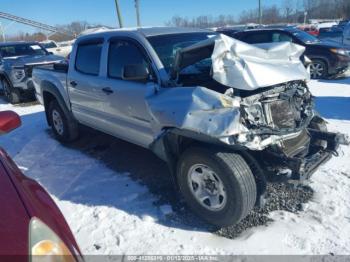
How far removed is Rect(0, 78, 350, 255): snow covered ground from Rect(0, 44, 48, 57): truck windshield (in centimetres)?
615

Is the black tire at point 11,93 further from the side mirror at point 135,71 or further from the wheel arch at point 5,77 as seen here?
the side mirror at point 135,71

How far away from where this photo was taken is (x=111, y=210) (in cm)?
377

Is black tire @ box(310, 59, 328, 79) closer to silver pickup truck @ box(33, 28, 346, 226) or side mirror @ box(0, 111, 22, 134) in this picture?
silver pickup truck @ box(33, 28, 346, 226)

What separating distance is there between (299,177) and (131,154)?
9.57 feet

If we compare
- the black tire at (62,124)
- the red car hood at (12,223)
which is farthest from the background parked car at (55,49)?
the red car hood at (12,223)

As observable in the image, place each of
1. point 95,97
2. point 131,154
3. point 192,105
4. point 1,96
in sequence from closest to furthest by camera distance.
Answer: point 192,105 < point 95,97 < point 131,154 < point 1,96

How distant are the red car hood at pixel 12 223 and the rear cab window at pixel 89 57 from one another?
295 cm

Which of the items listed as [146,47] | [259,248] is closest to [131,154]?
[146,47]

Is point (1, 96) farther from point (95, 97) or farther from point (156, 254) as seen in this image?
point (156, 254)

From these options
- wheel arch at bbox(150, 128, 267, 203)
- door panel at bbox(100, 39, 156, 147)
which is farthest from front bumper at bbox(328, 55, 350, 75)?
wheel arch at bbox(150, 128, 267, 203)

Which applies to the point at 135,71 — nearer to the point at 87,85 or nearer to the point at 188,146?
the point at 188,146

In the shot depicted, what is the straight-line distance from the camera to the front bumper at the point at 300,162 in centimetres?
302

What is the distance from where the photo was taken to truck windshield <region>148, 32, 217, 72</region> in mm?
3869

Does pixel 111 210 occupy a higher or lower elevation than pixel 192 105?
lower
